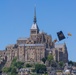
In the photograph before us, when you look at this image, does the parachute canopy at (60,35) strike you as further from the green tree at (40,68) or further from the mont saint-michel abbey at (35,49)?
the mont saint-michel abbey at (35,49)

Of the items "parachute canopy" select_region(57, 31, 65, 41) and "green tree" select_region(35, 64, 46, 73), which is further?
"green tree" select_region(35, 64, 46, 73)

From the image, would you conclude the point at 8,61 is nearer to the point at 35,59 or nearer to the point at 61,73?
the point at 35,59

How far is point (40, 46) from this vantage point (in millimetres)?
86125

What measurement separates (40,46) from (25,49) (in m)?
3.50

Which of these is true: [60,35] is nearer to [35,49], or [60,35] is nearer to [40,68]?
[40,68]

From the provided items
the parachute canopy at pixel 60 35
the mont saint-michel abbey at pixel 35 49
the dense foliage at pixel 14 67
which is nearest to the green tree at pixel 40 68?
the dense foliage at pixel 14 67

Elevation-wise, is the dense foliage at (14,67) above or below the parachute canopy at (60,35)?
above

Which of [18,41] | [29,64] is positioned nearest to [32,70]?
[29,64]

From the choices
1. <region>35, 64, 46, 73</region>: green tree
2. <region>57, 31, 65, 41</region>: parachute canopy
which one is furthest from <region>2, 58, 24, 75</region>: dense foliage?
<region>57, 31, 65, 41</region>: parachute canopy

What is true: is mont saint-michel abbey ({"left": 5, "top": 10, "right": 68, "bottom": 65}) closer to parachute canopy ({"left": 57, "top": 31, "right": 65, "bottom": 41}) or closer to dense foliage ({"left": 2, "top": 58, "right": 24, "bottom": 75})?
dense foliage ({"left": 2, "top": 58, "right": 24, "bottom": 75})

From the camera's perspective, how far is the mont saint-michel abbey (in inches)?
3364

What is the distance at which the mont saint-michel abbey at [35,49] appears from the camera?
85438 millimetres

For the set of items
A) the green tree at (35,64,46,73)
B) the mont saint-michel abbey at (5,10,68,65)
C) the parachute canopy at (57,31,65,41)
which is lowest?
the parachute canopy at (57,31,65,41)

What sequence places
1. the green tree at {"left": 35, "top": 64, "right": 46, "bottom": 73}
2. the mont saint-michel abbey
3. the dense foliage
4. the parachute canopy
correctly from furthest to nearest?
the mont saint-michel abbey < the dense foliage < the green tree at {"left": 35, "top": 64, "right": 46, "bottom": 73} < the parachute canopy
